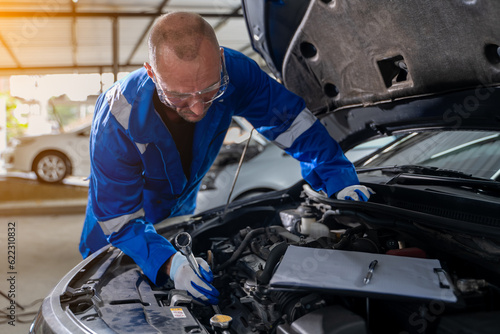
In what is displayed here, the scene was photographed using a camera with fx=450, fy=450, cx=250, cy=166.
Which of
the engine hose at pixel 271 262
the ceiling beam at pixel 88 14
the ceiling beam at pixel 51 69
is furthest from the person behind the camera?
the ceiling beam at pixel 51 69

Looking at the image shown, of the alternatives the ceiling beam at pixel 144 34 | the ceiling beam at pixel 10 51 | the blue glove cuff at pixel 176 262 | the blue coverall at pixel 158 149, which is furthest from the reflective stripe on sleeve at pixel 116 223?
the ceiling beam at pixel 10 51

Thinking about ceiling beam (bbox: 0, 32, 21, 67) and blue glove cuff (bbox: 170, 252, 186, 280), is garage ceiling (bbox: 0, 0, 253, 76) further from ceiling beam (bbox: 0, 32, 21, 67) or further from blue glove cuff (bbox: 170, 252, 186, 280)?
blue glove cuff (bbox: 170, 252, 186, 280)

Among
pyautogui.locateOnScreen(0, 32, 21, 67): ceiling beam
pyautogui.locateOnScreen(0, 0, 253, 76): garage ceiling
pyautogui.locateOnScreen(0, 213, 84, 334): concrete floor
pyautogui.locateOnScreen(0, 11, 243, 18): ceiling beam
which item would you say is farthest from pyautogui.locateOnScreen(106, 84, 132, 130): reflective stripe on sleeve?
pyautogui.locateOnScreen(0, 32, 21, 67): ceiling beam

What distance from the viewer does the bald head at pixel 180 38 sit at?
4.93 feet

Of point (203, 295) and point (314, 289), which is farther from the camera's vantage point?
point (203, 295)

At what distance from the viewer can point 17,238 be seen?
16.1 ft

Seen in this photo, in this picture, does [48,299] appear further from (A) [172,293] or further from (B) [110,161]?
(B) [110,161]

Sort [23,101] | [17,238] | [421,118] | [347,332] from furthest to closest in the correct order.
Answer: [23,101] → [17,238] → [421,118] → [347,332]

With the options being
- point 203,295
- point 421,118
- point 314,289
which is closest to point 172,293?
point 203,295

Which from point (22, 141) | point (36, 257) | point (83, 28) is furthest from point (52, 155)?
point (36, 257)

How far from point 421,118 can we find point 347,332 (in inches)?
38.7

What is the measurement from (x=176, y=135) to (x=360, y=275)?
1.06 metres

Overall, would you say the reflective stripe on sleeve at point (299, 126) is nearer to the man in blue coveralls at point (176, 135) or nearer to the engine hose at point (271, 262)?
the man in blue coveralls at point (176, 135)

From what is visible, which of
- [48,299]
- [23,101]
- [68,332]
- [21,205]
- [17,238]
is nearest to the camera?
[68,332]
